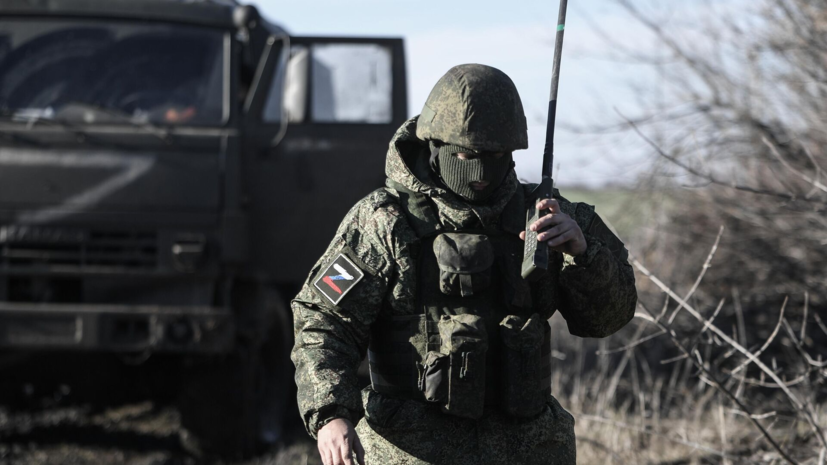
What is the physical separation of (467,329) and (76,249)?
3.22 m

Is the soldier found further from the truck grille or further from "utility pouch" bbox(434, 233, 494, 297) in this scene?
the truck grille

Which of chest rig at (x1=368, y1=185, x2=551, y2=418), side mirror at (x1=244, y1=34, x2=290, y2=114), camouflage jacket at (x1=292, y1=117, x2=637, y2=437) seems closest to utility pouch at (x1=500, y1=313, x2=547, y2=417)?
chest rig at (x1=368, y1=185, x2=551, y2=418)

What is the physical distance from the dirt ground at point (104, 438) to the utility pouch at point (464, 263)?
2719mm

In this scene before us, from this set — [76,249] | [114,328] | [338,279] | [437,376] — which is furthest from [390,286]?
[76,249]

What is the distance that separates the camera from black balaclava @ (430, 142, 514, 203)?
97.7 inches

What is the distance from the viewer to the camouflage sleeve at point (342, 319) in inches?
92.0

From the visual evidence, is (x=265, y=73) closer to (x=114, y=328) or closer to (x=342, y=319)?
(x=114, y=328)

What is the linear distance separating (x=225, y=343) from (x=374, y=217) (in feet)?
8.71

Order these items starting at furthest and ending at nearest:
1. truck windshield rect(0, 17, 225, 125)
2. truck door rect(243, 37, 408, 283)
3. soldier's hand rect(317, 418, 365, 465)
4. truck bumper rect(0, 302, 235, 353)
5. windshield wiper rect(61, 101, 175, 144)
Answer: truck door rect(243, 37, 408, 283) → truck windshield rect(0, 17, 225, 125) → windshield wiper rect(61, 101, 175, 144) → truck bumper rect(0, 302, 235, 353) → soldier's hand rect(317, 418, 365, 465)

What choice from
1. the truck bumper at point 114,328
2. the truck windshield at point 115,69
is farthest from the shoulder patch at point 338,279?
the truck windshield at point 115,69

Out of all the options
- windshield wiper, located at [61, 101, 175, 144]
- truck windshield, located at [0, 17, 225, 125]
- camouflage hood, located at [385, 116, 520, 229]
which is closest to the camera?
camouflage hood, located at [385, 116, 520, 229]

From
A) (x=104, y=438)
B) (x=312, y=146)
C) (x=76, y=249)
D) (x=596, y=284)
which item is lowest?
(x=104, y=438)

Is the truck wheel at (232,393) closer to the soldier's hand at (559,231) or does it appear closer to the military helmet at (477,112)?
the military helmet at (477,112)

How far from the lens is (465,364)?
2.41 m
